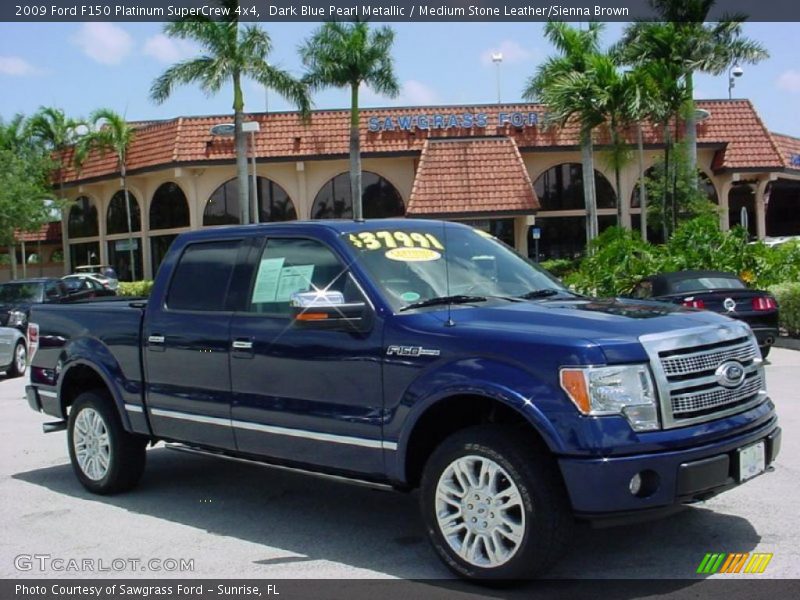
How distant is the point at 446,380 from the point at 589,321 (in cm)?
82

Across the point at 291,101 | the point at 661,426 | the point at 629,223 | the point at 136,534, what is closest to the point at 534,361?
the point at 661,426

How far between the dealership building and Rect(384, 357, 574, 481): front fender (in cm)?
2655

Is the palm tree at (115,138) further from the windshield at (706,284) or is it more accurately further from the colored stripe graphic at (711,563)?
the colored stripe graphic at (711,563)

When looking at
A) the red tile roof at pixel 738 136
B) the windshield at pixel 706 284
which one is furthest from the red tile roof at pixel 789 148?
the windshield at pixel 706 284

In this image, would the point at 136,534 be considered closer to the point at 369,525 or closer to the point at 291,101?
the point at 369,525

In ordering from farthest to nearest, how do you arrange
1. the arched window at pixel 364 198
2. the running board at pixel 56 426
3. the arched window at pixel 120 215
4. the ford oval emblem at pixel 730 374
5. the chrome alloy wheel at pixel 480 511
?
the arched window at pixel 120 215 < the arched window at pixel 364 198 < the running board at pixel 56 426 < the ford oval emblem at pixel 730 374 < the chrome alloy wheel at pixel 480 511

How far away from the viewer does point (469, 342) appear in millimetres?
4953

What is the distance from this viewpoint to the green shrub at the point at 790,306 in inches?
625

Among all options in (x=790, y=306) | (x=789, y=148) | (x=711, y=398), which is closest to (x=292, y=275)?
(x=711, y=398)

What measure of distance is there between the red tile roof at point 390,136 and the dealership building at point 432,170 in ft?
0.17

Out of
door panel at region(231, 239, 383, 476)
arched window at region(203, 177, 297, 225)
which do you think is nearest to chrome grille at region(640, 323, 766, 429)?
door panel at region(231, 239, 383, 476)

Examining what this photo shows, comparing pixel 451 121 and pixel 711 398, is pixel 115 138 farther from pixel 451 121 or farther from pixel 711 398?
pixel 711 398

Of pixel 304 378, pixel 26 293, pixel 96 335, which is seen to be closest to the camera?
pixel 304 378

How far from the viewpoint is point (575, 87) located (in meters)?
27.2
